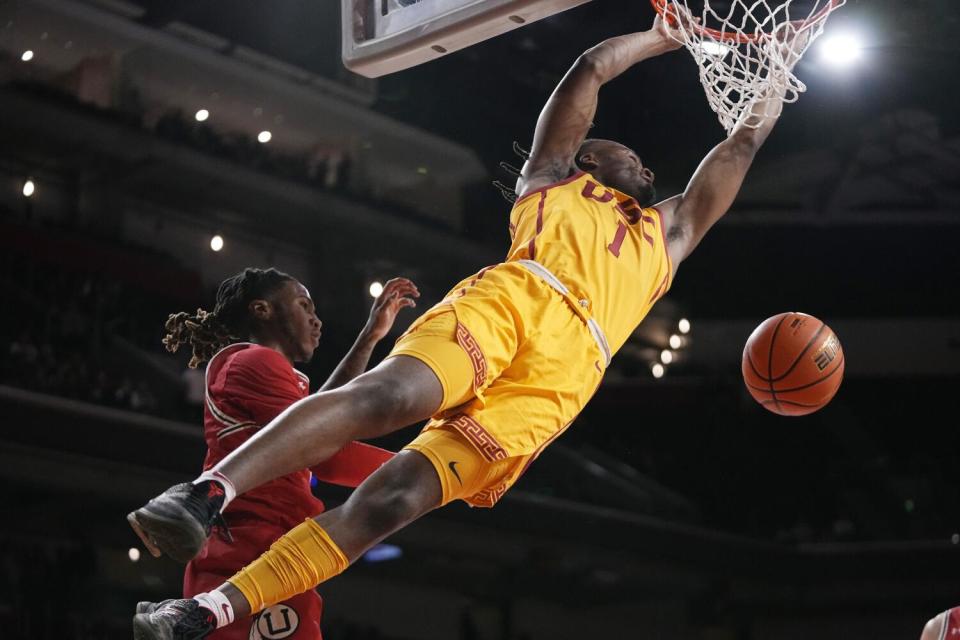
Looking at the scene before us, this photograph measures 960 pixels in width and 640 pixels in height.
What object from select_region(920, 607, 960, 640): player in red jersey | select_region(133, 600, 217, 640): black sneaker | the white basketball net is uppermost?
the white basketball net

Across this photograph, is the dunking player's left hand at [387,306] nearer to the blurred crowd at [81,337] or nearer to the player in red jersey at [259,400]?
the player in red jersey at [259,400]

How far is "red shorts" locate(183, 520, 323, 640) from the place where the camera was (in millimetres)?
3684

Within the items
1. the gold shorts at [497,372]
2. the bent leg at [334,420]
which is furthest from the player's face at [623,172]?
the bent leg at [334,420]

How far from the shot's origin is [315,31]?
12.2 meters

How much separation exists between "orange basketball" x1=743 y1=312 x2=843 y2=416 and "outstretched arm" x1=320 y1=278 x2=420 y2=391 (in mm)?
1266

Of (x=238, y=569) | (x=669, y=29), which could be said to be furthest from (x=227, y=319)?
(x=669, y=29)

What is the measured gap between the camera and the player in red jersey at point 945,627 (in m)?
3.79

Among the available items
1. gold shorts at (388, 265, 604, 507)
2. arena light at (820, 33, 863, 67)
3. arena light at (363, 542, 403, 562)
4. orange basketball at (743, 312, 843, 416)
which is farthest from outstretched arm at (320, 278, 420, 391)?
arena light at (363, 542, 403, 562)

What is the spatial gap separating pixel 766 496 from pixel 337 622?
16.1ft

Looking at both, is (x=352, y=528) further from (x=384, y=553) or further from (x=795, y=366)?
(x=384, y=553)

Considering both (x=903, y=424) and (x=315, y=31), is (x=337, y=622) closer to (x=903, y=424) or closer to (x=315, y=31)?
(x=315, y=31)

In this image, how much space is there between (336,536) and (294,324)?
1073 mm

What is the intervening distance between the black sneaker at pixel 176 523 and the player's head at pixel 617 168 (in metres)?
1.94

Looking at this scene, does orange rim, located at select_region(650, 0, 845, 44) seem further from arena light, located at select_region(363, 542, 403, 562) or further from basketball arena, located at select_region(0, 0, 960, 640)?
arena light, located at select_region(363, 542, 403, 562)
